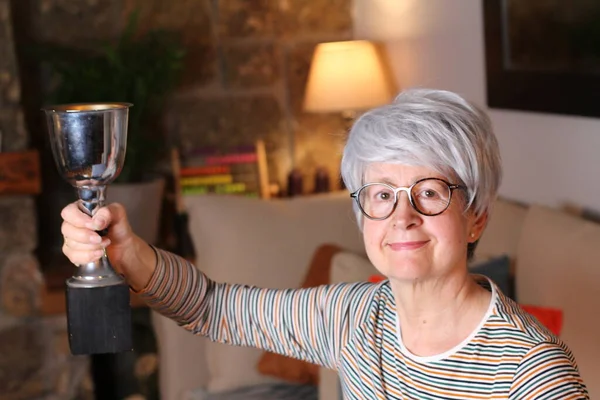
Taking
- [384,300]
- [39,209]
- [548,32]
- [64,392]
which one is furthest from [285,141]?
[384,300]

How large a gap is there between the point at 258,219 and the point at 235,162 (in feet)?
3.34

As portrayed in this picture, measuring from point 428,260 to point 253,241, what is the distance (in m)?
1.53

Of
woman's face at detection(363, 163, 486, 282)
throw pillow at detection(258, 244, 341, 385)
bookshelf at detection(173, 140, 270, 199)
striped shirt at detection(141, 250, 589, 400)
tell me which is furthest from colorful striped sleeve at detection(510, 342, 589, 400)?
bookshelf at detection(173, 140, 270, 199)

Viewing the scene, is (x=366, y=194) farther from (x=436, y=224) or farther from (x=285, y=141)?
(x=285, y=141)

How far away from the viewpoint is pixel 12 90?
3.29 meters

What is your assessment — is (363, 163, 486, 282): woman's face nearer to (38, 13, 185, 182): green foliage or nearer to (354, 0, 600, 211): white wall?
(354, 0, 600, 211): white wall

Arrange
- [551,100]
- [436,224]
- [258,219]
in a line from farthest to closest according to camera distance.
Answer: [258,219]
[551,100]
[436,224]

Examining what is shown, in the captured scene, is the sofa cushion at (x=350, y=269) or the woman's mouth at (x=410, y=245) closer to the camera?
the woman's mouth at (x=410, y=245)

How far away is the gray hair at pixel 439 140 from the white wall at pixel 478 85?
1098 millimetres

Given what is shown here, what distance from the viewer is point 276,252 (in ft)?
9.14

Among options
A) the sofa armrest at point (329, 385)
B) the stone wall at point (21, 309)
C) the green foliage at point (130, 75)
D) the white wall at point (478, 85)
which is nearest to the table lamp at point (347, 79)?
the white wall at point (478, 85)

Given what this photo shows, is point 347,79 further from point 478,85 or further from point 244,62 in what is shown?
point 478,85

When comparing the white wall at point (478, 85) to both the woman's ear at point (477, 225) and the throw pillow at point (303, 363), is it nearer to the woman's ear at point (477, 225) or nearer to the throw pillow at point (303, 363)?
the throw pillow at point (303, 363)

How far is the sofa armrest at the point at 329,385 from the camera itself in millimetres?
2091
